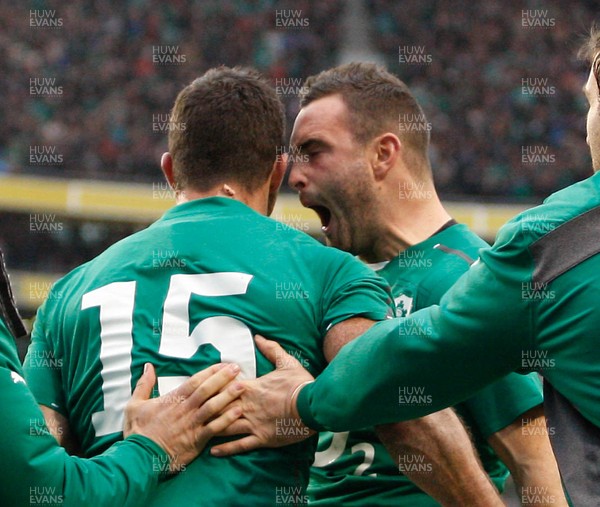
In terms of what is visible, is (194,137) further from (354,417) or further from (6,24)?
(6,24)

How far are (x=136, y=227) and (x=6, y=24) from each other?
5.59 meters

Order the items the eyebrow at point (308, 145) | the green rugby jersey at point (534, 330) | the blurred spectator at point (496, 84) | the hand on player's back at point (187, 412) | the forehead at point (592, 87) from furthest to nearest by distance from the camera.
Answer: the blurred spectator at point (496, 84) → the eyebrow at point (308, 145) → the hand on player's back at point (187, 412) → the forehead at point (592, 87) → the green rugby jersey at point (534, 330)

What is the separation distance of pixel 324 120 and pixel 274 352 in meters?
1.63

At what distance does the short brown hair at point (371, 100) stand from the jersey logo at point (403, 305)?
79 centimetres

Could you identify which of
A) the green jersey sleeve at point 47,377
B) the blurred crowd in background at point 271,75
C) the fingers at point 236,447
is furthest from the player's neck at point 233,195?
the blurred crowd in background at point 271,75

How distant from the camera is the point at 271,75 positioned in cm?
1711

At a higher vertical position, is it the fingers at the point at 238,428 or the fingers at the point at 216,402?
the fingers at the point at 216,402

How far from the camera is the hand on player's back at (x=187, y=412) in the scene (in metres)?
2.67

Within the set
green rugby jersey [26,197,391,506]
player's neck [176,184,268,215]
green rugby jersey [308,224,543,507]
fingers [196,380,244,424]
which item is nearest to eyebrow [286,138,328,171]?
green rugby jersey [308,224,543,507]

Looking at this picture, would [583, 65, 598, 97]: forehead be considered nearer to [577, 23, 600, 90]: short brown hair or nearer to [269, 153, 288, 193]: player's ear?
[577, 23, 600, 90]: short brown hair

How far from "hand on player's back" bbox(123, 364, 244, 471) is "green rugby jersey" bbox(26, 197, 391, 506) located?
0.05 meters

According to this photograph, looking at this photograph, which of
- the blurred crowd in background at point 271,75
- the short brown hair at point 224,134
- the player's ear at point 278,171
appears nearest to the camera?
the short brown hair at point 224,134

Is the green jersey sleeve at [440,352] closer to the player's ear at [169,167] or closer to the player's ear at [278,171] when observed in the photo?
the player's ear at [278,171]

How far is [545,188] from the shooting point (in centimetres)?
1542
